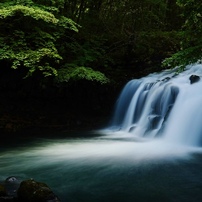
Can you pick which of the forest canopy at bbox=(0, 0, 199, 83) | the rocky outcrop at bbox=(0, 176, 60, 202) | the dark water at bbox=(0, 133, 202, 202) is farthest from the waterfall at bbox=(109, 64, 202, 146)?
the rocky outcrop at bbox=(0, 176, 60, 202)

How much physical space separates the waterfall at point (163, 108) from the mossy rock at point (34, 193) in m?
5.76

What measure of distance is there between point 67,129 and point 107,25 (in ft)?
21.8

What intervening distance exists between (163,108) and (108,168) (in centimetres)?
517

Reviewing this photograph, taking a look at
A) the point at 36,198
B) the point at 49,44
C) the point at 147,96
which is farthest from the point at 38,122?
the point at 36,198

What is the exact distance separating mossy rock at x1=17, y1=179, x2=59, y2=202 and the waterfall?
5.76 metres

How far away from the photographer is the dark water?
559 cm

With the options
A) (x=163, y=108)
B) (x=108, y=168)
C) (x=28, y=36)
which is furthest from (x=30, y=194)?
(x=28, y=36)

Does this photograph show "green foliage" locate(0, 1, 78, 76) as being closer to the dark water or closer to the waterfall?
the dark water

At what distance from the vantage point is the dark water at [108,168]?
5.59 m

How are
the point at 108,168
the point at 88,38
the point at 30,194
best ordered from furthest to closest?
the point at 88,38, the point at 108,168, the point at 30,194

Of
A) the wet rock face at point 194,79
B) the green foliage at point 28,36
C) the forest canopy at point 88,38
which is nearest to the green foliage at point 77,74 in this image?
the forest canopy at point 88,38

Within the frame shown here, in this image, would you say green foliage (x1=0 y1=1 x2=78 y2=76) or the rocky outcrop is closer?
the rocky outcrop

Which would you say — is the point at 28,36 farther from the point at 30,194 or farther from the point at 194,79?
the point at 30,194

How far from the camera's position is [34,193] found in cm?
474
